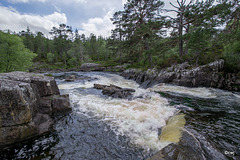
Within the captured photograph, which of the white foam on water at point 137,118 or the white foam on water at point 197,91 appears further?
the white foam on water at point 197,91

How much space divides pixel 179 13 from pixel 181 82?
13.1 meters

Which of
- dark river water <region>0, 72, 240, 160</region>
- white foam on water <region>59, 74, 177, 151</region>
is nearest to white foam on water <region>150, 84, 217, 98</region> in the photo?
dark river water <region>0, 72, 240, 160</region>

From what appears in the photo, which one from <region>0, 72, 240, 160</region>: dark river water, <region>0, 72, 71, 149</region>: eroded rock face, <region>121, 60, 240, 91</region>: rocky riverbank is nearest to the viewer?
<region>0, 72, 240, 160</region>: dark river water

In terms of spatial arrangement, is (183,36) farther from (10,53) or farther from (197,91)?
(10,53)

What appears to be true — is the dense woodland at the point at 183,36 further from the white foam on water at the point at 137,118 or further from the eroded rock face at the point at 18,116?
the eroded rock face at the point at 18,116

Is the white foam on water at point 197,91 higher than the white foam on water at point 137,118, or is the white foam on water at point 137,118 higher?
the white foam on water at point 197,91

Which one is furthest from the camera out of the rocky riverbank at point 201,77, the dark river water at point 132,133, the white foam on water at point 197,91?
the rocky riverbank at point 201,77

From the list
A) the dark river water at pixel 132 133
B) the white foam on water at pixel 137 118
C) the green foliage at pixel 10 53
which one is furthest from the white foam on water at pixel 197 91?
the green foliage at pixel 10 53

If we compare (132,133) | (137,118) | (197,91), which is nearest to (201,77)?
(197,91)

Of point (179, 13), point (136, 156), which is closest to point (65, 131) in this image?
point (136, 156)

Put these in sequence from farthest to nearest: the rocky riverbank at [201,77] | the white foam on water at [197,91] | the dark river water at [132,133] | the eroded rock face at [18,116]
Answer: the rocky riverbank at [201,77], the white foam on water at [197,91], the eroded rock face at [18,116], the dark river water at [132,133]

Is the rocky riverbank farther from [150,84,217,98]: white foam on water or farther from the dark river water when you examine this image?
the dark river water

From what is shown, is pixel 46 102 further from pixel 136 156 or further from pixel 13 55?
pixel 13 55

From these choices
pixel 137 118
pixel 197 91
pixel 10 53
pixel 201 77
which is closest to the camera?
pixel 137 118
